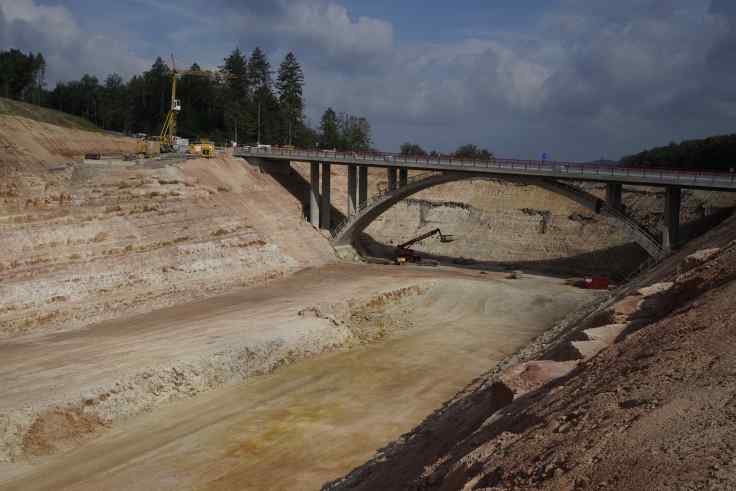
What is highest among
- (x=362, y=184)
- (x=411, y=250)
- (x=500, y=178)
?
(x=500, y=178)

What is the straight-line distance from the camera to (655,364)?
11.6m

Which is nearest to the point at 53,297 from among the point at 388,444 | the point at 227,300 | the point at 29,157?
the point at 227,300

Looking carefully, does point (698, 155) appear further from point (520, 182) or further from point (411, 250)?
point (411, 250)

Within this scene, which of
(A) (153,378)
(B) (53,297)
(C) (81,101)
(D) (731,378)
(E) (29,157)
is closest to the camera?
(D) (731,378)

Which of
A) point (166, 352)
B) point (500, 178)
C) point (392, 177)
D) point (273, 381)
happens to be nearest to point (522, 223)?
point (500, 178)

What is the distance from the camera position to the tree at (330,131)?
354 ft

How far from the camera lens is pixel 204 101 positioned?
96562 millimetres

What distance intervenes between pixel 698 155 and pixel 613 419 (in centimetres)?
6471

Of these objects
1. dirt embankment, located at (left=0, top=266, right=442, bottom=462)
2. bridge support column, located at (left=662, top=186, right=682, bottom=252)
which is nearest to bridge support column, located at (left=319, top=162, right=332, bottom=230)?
dirt embankment, located at (left=0, top=266, right=442, bottom=462)

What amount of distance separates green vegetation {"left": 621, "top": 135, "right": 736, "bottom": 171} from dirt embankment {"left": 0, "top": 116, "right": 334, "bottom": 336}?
39.1 metres

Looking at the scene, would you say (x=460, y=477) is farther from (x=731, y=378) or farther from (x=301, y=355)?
(x=301, y=355)

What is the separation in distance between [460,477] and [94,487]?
12.9 metres

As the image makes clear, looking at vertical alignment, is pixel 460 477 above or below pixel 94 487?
above

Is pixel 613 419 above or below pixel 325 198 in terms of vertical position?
below
